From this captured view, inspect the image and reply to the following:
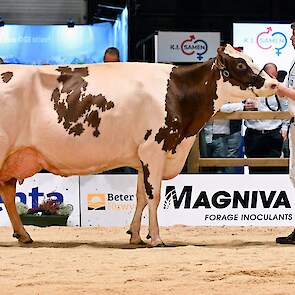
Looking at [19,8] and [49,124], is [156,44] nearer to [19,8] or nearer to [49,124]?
[19,8]

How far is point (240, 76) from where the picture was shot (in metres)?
7.92

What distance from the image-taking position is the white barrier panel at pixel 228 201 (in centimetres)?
988

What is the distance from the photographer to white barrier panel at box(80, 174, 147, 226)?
9.82 metres

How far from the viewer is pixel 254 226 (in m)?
9.88

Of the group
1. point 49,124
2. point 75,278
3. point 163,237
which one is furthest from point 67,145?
point 75,278

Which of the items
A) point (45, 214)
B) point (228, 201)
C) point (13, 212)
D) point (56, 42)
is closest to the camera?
point (13, 212)

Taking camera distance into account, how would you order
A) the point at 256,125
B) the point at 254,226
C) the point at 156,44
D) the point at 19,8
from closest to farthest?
the point at 254,226 → the point at 256,125 → the point at 156,44 → the point at 19,8

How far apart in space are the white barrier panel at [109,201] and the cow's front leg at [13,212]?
189 centimetres

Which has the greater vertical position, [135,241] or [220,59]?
[220,59]

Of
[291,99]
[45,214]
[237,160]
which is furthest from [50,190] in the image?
[291,99]

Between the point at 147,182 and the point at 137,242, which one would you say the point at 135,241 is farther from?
the point at 147,182

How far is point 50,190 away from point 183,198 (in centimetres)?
158

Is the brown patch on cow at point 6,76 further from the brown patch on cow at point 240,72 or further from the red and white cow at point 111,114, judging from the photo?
the brown patch on cow at point 240,72

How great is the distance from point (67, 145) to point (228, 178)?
113 inches
